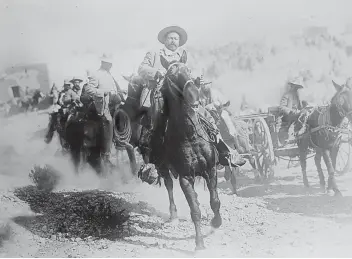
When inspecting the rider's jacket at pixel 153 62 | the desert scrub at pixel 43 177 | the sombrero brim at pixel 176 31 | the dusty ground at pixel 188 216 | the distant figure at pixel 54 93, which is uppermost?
the sombrero brim at pixel 176 31

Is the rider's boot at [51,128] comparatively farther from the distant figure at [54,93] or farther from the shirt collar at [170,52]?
the shirt collar at [170,52]

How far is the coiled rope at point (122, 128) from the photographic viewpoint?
16.3ft

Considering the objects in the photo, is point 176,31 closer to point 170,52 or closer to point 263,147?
point 170,52

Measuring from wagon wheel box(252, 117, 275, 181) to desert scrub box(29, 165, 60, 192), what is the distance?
2536mm

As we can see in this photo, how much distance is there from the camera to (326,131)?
5164 mm

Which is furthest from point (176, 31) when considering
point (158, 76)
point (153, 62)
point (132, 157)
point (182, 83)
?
point (132, 157)

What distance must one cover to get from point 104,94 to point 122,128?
1.53 ft

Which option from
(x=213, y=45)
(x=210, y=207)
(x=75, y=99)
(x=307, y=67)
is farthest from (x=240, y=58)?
(x=75, y=99)

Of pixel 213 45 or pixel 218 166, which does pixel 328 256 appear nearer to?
pixel 218 166

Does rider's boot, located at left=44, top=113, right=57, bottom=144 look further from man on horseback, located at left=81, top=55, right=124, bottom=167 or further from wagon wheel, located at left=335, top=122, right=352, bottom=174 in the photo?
wagon wheel, located at left=335, top=122, right=352, bottom=174

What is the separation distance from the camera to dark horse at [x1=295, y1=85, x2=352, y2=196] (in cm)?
487

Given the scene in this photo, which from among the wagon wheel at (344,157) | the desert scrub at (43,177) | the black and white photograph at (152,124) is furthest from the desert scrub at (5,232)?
the wagon wheel at (344,157)

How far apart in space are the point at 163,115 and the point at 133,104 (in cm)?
→ 87

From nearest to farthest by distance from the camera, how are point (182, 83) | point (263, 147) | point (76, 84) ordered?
point (182, 83) < point (76, 84) < point (263, 147)
